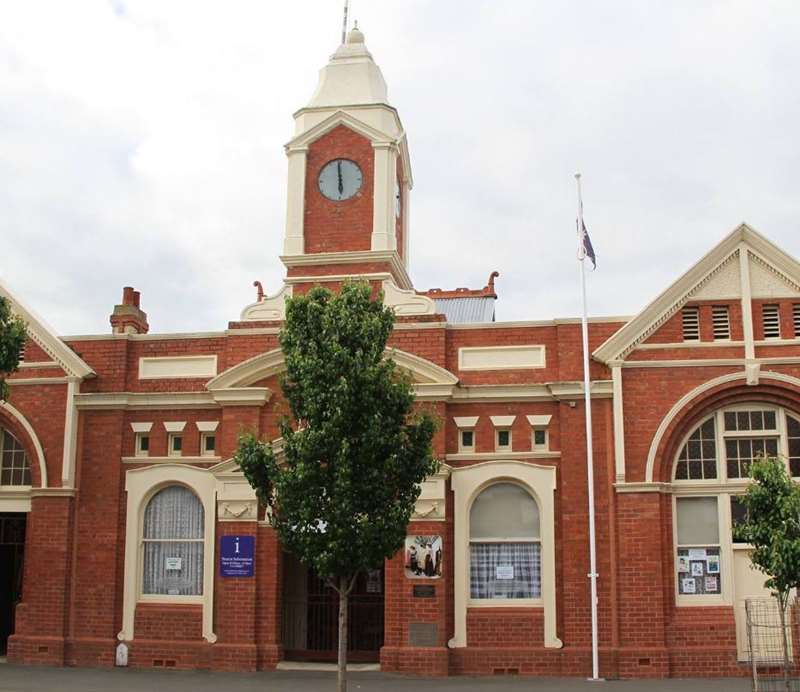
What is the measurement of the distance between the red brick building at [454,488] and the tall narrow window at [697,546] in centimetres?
4

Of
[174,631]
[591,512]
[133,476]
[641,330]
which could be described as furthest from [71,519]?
[641,330]

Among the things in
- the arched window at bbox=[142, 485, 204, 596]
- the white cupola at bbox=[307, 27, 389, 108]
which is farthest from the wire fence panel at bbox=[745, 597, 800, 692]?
the white cupola at bbox=[307, 27, 389, 108]

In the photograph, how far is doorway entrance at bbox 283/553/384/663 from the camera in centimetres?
2278

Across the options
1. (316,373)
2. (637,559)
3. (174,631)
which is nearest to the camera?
(316,373)

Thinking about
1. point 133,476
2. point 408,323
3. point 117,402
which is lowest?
point 133,476

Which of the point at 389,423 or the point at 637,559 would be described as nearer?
the point at 389,423

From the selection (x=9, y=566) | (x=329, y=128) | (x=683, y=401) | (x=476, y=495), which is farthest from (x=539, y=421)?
(x=9, y=566)

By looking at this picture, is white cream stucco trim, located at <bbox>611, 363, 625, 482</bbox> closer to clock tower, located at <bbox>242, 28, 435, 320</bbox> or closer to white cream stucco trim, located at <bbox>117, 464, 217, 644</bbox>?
clock tower, located at <bbox>242, 28, 435, 320</bbox>

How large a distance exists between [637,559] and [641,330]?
15.0ft

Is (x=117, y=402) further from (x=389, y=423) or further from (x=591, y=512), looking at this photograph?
(x=591, y=512)

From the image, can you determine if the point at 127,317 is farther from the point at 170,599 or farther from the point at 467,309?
the point at 467,309

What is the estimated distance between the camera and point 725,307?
71.8 ft

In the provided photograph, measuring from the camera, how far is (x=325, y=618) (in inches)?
906

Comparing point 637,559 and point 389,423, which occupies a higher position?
point 389,423
